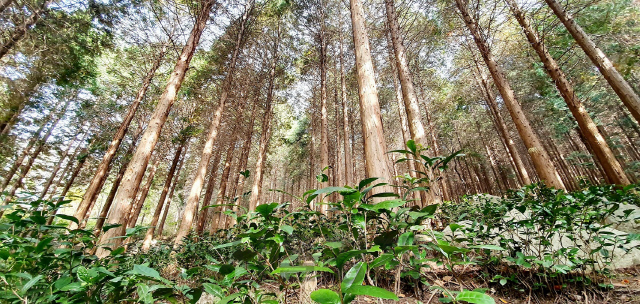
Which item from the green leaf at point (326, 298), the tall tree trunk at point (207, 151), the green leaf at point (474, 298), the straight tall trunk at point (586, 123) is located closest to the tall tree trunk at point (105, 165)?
the tall tree trunk at point (207, 151)

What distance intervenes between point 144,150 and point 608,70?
1171cm

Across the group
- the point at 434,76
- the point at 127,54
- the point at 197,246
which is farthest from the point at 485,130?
the point at 127,54

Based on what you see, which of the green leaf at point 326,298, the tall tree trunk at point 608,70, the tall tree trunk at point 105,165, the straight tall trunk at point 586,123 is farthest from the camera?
the tall tree trunk at point 105,165

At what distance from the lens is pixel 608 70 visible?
19.0ft

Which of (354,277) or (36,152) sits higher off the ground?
(36,152)

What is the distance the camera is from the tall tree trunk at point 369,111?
366 cm

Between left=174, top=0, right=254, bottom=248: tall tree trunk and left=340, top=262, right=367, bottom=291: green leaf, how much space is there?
6.61 meters

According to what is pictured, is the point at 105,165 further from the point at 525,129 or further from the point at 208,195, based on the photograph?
the point at 525,129

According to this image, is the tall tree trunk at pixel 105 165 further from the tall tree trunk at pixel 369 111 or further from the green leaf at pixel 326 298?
the green leaf at pixel 326 298

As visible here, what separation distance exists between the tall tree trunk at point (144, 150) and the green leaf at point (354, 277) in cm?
494

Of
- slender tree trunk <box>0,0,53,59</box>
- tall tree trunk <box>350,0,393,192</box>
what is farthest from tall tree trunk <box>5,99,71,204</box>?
tall tree trunk <box>350,0,393,192</box>

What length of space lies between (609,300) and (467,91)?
54.8 ft

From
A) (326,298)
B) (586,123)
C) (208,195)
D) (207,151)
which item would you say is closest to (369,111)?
(326,298)

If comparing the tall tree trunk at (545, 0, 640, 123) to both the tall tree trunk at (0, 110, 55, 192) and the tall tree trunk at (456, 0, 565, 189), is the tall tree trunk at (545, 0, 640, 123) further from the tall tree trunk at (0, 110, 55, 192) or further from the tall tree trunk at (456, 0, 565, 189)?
the tall tree trunk at (0, 110, 55, 192)
